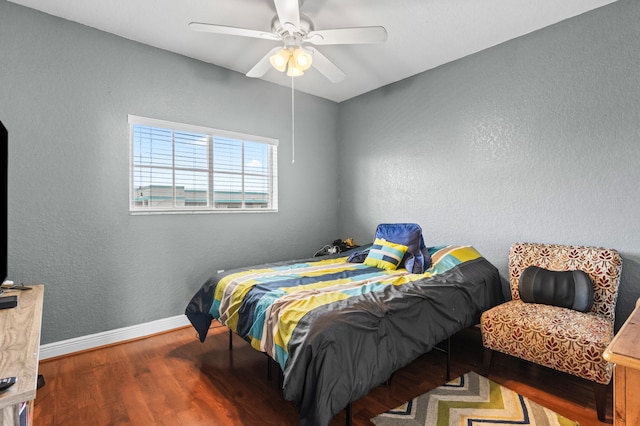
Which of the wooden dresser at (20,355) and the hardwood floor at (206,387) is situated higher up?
the wooden dresser at (20,355)

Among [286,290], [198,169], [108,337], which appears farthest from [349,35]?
[108,337]

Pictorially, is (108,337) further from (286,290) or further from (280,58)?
(280,58)

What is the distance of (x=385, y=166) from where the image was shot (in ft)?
13.2

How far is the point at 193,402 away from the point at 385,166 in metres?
3.11

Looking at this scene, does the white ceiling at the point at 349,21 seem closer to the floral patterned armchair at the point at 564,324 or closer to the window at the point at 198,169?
→ the window at the point at 198,169

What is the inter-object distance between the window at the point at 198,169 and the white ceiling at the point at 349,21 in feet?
2.51

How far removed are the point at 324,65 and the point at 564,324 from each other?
99.3 inches

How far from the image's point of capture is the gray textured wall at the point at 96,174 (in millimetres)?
2465

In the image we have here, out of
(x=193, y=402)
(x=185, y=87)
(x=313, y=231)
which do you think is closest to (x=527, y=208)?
(x=313, y=231)

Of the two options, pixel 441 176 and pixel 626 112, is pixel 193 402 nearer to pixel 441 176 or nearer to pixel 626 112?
pixel 441 176

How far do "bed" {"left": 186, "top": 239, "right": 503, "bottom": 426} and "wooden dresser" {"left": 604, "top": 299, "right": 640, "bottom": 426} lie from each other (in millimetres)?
951

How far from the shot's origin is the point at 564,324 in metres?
2.04

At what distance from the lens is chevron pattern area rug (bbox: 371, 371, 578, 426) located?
5.93 ft

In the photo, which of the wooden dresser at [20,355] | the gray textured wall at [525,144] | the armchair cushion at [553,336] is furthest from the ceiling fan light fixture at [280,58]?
the armchair cushion at [553,336]
